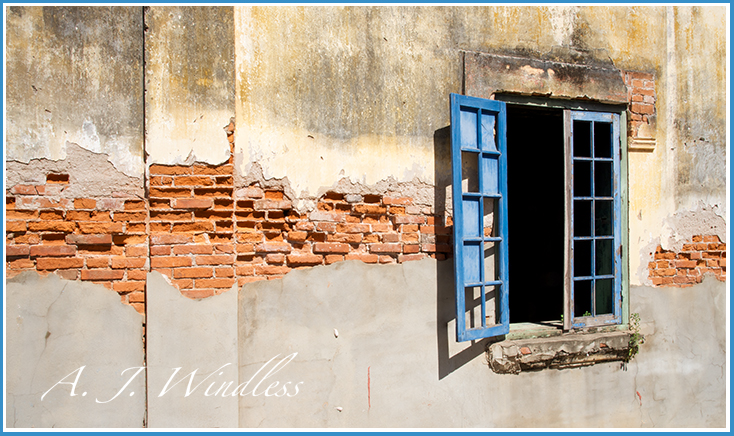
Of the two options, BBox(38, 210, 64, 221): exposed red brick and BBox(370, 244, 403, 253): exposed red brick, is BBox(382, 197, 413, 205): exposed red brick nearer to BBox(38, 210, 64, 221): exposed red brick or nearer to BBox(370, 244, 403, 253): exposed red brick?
BBox(370, 244, 403, 253): exposed red brick

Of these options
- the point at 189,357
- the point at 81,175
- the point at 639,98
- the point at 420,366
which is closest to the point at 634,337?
the point at 420,366

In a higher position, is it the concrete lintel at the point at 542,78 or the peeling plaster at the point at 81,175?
the concrete lintel at the point at 542,78

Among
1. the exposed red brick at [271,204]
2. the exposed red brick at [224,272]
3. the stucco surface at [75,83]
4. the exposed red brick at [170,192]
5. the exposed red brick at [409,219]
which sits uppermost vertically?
the stucco surface at [75,83]

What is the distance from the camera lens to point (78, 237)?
2836 mm

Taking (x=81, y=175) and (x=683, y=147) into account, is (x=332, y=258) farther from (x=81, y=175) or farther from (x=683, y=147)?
(x=683, y=147)

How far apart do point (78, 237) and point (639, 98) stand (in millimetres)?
4142

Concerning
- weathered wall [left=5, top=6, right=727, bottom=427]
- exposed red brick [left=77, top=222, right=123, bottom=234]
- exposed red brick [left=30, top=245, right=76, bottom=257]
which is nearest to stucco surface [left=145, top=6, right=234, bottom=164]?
weathered wall [left=5, top=6, right=727, bottom=427]

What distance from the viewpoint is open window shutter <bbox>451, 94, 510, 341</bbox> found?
3157mm

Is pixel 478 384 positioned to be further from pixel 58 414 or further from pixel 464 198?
pixel 58 414

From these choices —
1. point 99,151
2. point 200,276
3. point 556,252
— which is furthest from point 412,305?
point 556,252

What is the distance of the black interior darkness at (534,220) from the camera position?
5.15 m

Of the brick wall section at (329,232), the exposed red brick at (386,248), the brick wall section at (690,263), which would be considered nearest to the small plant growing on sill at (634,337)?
the brick wall section at (690,263)

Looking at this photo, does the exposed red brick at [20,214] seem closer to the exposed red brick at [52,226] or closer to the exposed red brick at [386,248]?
the exposed red brick at [52,226]

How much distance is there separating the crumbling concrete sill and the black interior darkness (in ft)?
3.92
